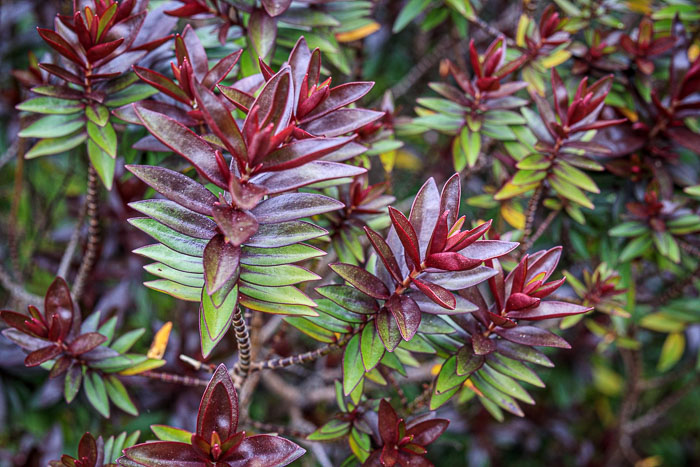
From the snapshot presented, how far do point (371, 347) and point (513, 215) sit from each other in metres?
0.70

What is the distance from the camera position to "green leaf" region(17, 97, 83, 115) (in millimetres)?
1033

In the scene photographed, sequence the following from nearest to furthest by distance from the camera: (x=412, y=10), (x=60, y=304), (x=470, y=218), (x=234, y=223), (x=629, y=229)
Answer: (x=234, y=223) → (x=60, y=304) → (x=629, y=229) → (x=412, y=10) → (x=470, y=218)

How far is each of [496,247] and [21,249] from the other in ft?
6.82

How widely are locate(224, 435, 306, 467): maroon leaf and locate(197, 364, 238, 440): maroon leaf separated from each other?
0.03 meters

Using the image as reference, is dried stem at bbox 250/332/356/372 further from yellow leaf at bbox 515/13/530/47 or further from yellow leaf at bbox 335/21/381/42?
yellow leaf at bbox 515/13/530/47

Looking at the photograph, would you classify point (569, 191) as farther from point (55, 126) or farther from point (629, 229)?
point (55, 126)

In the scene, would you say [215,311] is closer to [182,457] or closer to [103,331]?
[182,457]

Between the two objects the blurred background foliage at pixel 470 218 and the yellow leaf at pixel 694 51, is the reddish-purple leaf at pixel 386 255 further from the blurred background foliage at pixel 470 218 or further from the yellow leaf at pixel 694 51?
the yellow leaf at pixel 694 51

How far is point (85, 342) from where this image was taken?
0.99m

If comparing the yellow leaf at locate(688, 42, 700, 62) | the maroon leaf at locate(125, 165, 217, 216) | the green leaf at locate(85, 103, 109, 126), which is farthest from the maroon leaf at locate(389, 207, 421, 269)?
the yellow leaf at locate(688, 42, 700, 62)

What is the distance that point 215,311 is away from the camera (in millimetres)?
759

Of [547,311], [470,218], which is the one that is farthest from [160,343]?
[470,218]

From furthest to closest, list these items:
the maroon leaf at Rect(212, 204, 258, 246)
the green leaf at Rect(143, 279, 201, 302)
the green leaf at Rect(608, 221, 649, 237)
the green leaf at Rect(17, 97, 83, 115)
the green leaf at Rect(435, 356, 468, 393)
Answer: the green leaf at Rect(608, 221, 649, 237), the green leaf at Rect(17, 97, 83, 115), the green leaf at Rect(435, 356, 468, 393), the green leaf at Rect(143, 279, 201, 302), the maroon leaf at Rect(212, 204, 258, 246)

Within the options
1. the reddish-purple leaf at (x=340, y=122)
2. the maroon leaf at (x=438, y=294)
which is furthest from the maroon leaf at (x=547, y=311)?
the reddish-purple leaf at (x=340, y=122)
